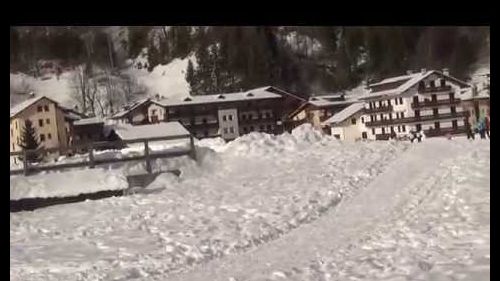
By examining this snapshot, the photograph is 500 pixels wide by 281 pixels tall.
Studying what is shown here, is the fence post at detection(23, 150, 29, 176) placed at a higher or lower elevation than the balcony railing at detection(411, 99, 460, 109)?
lower

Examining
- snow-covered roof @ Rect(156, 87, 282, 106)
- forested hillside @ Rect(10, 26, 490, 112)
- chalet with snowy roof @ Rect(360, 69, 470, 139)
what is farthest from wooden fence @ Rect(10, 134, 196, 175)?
chalet with snowy roof @ Rect(360, 69, 470, 139)

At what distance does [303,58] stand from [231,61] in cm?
79

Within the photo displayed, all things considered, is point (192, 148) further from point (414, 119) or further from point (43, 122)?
point (414, 119)

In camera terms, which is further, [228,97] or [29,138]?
[228,97]

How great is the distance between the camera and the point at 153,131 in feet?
24.7

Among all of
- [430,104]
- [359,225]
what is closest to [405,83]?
[430,104]

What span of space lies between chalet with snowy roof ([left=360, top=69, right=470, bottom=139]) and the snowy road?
39 cm

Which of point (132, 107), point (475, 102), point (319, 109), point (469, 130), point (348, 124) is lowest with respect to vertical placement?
point (469, 130)

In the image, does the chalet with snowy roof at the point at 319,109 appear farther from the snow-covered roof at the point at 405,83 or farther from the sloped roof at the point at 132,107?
the sloped roof at the point at 132,107

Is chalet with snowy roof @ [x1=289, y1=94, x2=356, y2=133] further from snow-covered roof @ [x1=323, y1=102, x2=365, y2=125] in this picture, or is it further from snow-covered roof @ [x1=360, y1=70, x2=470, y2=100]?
snow-covered roof @ [x1=360, y1=70, x2=470, y2=100]

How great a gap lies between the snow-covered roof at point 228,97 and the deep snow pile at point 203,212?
2.47 ft

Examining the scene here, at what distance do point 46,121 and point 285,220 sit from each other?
9.99 feet

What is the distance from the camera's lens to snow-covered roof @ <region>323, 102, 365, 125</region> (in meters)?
6.88
